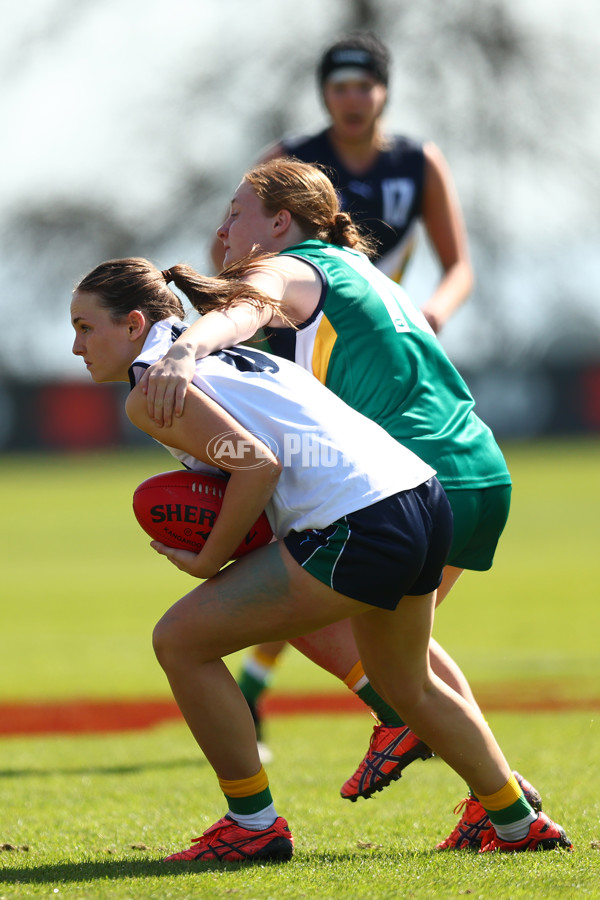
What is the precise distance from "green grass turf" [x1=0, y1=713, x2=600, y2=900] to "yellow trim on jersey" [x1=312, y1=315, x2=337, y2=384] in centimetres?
135

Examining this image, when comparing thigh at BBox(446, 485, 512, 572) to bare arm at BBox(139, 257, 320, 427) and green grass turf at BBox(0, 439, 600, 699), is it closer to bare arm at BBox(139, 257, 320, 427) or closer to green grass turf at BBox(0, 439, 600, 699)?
bare arm at BBox(139, 257, 320, 427)

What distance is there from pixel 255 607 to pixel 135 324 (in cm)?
86

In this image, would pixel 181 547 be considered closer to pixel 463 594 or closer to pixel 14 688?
pixel 14 688

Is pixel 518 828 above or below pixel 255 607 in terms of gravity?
below

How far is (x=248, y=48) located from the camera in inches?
1310

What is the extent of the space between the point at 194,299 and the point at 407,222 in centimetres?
212

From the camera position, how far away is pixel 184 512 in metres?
3.33

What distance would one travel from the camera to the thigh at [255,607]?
3.14m

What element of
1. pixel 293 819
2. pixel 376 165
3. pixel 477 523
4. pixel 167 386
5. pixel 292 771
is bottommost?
pixel 292 771

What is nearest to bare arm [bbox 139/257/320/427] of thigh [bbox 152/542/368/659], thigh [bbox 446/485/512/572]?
thigh [bbox 152/542/368/659]

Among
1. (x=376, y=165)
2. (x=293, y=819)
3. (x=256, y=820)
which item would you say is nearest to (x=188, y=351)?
(x=256, y=820)

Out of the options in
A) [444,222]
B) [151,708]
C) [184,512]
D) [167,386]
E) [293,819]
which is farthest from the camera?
[151,708]

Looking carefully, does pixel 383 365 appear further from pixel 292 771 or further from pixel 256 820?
pixel 292 771

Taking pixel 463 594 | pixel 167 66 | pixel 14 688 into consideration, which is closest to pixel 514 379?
pixel 167 66
